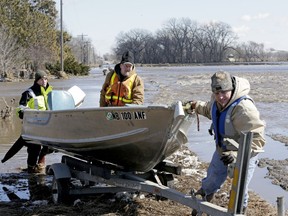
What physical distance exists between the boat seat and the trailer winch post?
160 inches

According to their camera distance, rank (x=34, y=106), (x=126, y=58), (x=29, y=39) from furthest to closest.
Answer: (x=29, y=39) < (x=34, y=106) < (x=126, y=58)

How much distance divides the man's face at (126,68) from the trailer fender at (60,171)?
146 centimetres

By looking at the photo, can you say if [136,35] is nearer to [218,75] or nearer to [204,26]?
[204,26]

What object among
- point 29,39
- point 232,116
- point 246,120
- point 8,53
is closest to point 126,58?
point 232,116

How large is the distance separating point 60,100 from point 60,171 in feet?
5.52

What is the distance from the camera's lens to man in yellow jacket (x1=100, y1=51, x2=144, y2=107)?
6.68 metres

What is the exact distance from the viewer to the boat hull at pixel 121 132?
5.57 m

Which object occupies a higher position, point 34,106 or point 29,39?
point 29,39

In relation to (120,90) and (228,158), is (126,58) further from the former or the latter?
(228,158)

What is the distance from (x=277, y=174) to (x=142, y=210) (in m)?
2.95

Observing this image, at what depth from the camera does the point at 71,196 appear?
665cm

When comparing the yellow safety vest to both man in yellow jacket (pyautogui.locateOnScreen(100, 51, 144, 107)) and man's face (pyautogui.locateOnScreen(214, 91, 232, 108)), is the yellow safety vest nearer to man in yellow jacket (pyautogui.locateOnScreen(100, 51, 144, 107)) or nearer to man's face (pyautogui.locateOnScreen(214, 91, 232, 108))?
man in yellow jacket (pyautogui.locateOnScreen(100, 51, 144, 107))

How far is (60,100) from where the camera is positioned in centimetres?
811

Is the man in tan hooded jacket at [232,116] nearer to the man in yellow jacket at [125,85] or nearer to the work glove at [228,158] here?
the work glove at [228,158]
